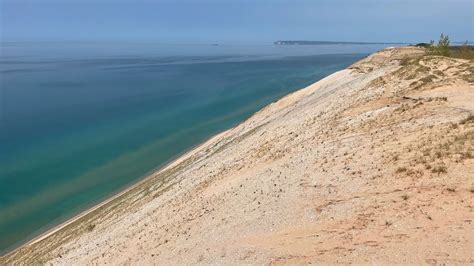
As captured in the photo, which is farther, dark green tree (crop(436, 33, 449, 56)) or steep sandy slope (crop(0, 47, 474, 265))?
dark green tree (crop(436, 33, 449, 56))

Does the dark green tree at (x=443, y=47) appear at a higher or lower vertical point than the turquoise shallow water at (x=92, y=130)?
higher

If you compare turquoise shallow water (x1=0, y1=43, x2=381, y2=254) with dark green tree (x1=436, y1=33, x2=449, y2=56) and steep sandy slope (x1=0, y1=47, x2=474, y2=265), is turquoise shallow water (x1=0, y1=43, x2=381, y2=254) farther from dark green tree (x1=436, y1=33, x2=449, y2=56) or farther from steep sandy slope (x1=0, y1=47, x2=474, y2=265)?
dark green tree (x1=436, y1=33, x2=449, y2=56)

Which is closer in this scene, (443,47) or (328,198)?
(328,198)

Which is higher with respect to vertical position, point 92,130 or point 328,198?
point 328,198

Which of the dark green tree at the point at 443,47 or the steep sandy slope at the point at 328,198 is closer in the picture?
the steep sandy slope at the point at 328,198

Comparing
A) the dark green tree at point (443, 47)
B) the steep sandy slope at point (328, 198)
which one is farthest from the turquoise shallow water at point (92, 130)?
the dark green tree at point (443, 47)

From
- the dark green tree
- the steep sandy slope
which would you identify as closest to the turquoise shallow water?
the steep sandy slope

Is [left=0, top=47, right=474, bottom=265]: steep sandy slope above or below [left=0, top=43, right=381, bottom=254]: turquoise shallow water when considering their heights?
above

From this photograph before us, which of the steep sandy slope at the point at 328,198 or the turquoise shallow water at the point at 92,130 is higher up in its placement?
the steep sandy slope at the point at 328,198

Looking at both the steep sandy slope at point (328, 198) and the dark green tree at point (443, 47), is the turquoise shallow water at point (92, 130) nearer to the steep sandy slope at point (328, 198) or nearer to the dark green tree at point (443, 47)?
the steep sandy slope at point (328, 198)
